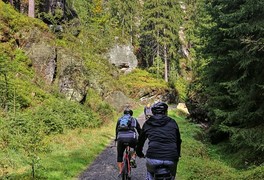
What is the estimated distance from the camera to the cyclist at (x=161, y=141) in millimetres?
4973

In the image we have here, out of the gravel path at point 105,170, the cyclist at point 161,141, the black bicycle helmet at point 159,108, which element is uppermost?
the black bicycle helmet at point 159,108

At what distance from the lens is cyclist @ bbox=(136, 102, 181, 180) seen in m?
4.97

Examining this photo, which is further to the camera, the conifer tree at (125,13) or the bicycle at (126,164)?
the conifer tree at (125,13)

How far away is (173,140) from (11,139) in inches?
308

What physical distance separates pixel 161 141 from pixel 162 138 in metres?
0.05

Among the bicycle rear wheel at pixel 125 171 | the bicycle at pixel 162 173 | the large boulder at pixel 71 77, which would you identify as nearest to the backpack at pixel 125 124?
the bicycle rear wheel at pixel 125 171

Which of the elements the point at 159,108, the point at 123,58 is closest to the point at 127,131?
the point at 159,108

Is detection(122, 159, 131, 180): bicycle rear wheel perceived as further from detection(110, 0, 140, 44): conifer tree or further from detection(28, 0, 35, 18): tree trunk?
detection(110, 0, 140, 44): conifer tree

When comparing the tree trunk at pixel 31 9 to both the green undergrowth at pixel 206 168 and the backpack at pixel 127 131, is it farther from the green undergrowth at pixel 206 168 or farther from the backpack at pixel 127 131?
the backpack at pixel 127 131

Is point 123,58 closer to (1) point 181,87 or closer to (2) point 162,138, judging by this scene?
(1) point 181,87

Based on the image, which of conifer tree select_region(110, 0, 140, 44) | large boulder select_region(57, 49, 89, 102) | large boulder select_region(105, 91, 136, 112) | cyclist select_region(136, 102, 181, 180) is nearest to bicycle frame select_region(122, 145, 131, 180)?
cyclist select_region(136, 102, 181, 180)

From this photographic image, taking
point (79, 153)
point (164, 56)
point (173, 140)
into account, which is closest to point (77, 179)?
point (79, 153)

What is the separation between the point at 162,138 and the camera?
16.6 ft

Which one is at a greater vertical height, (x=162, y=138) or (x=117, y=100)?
(x=162, y=138)
